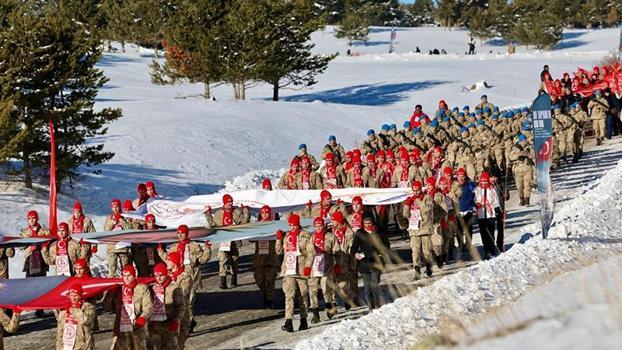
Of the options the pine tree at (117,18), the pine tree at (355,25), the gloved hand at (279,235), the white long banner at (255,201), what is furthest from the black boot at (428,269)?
the pine tree at (355,25)

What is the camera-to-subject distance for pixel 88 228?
58.4 feet

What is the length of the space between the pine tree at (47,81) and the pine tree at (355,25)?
75796 millimetres

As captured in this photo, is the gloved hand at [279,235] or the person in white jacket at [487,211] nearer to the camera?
the gloved hand at [279,235]

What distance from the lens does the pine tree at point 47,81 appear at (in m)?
25.0

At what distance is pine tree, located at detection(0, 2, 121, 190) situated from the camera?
25.0 m

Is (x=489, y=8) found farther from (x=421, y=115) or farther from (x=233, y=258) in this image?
(x=233, y=258)

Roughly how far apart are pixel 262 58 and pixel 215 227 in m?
31.4

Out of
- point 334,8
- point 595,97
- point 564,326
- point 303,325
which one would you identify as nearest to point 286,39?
point 595,97

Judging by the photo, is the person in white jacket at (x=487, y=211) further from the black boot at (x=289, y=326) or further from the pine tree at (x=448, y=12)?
the pine tree at (x=448, y=12)

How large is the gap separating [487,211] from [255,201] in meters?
5.06

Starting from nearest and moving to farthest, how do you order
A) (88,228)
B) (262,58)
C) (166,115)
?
(88,228) → (166,115) → (262,58)

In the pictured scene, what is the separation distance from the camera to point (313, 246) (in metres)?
14.8

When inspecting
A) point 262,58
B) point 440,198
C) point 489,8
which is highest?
point 489,8

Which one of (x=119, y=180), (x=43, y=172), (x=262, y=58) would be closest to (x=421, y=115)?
(x=119, y=180)
